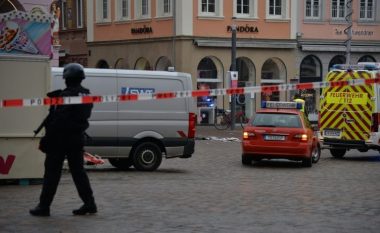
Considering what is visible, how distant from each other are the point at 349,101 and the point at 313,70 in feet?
79.1

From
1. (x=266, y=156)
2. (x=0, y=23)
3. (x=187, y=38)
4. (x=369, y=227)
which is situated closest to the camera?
(x=369, y=227)

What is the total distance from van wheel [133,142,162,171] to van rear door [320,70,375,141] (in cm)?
733

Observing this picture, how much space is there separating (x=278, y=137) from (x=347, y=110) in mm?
4126

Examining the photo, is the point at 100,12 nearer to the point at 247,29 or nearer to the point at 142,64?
the point at 142,64

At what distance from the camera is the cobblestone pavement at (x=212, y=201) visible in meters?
9.16

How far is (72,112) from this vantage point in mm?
9406

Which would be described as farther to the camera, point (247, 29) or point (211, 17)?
point (247, 29)

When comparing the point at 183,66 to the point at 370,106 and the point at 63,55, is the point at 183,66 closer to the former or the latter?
the point at 63,55

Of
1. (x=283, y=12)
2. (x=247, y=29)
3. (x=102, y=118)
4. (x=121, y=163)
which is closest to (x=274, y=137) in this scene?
(x=121, y=163)

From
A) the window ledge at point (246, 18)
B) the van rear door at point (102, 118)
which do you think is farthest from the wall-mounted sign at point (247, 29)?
the van rear door at point (102, 118)

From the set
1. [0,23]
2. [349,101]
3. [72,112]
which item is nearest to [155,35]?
[349,101]

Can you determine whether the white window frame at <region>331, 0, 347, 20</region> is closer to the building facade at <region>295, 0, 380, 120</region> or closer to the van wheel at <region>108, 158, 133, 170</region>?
the building facade at <region>295, 0, 380, 120</region>

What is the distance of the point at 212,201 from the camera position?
11547 millimetres

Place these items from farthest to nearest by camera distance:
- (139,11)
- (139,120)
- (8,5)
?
(139,11) → (139,120) → (8,5)
